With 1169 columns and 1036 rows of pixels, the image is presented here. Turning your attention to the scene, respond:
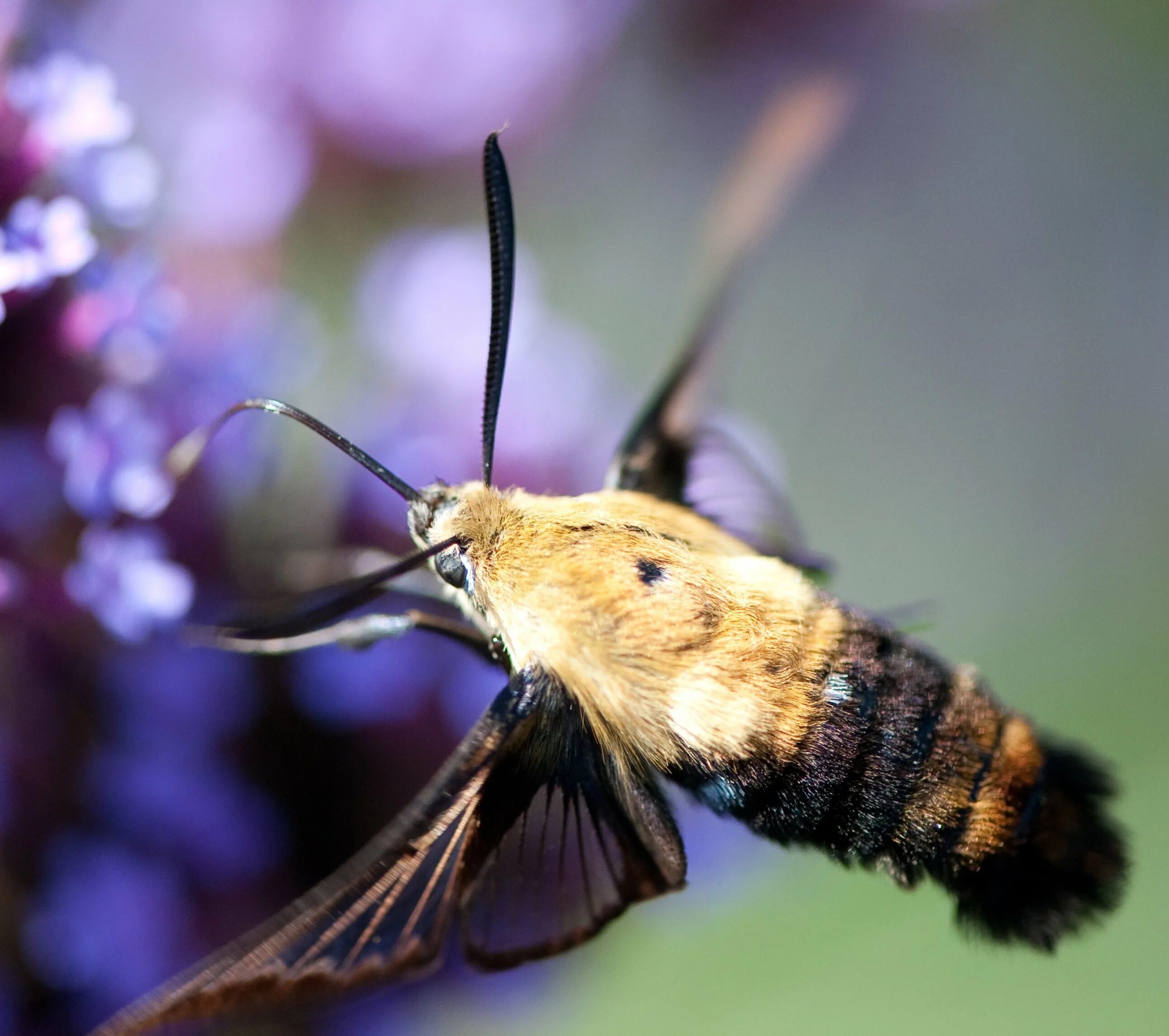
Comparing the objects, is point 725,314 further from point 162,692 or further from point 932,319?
point 932,319

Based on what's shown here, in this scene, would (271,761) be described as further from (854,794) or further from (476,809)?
(854,794)

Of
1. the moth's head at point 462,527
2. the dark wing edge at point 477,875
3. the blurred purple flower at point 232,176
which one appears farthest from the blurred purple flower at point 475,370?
the dark wing edge at point 477,875

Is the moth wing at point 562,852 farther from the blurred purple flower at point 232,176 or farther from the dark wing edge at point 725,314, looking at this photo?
the blurred purple flower at point 232,176

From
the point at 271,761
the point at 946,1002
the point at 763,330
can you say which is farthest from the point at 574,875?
the point at 763,330

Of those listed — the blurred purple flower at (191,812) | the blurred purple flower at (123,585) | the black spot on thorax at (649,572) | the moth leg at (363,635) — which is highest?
the black spot on thorax at (649,572)

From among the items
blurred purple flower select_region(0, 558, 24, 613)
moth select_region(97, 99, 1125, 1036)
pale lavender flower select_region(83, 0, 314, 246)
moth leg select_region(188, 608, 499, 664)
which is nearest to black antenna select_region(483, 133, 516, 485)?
moth select_region(97, 99, 1125, 1036)

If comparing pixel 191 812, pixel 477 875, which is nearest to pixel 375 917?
pixel 477 875
